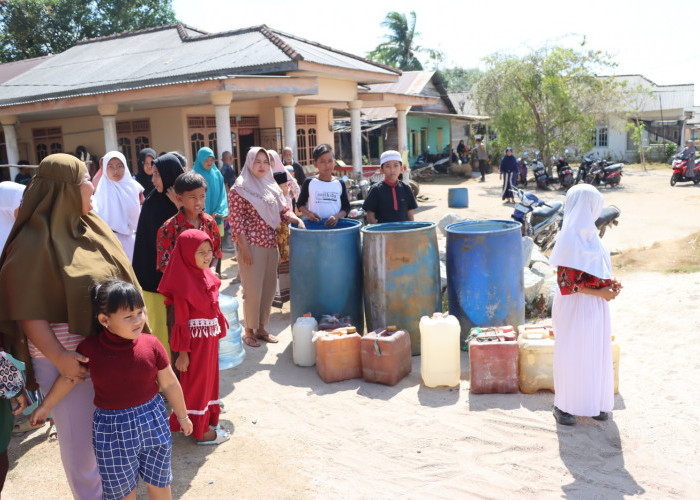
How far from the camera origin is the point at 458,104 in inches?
1400

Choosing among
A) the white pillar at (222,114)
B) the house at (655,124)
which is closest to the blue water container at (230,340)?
the white pillar at (222,114)

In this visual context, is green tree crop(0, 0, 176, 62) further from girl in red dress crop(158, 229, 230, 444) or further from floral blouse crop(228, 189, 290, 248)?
girl in red dress crop(158, 229, 230, 444)

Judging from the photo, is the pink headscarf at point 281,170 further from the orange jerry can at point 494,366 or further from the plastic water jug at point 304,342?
the orange jerry can at point 494,366

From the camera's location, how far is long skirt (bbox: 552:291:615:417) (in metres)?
3.60

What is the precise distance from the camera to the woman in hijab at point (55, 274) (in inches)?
92.0

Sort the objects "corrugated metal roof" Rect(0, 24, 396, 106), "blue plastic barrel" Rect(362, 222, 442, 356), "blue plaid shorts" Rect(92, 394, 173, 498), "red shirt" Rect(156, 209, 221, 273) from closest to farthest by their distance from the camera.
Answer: "blue plaid shorts" Rect(92, 394, 173, 498) < "red shirt" Rect(156, 209, 221, 273) < "blue plastic barrel" Rect(362, 222, 442, 356) < "corrugated metal roof" Rect(0, 24, 396, 106)

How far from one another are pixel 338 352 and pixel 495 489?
5.60 feet

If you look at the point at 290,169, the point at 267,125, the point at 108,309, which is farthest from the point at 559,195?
the point at 108,309

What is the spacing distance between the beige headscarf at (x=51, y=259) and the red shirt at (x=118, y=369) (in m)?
0.08

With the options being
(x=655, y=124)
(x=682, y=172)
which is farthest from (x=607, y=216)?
(x=655, y=124)

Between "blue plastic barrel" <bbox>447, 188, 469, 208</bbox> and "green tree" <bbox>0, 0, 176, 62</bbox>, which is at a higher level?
"green tree" <bbox>0, 0, 176, 62</bbox>

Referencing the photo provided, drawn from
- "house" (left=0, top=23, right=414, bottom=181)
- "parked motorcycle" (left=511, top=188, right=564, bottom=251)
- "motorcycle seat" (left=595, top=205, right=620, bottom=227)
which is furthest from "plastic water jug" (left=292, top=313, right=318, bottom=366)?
"house" (left=0, top=23, right=414, bottom=181)

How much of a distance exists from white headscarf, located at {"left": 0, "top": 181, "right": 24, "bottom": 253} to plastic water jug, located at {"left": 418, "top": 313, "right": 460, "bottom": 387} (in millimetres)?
Answer: 2762

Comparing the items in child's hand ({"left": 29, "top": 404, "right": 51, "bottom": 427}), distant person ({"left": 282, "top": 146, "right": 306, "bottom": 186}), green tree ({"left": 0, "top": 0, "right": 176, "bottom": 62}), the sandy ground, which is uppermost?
green tree ({"left": 0, "top": 0, "right": 176, "bottom": 62})
